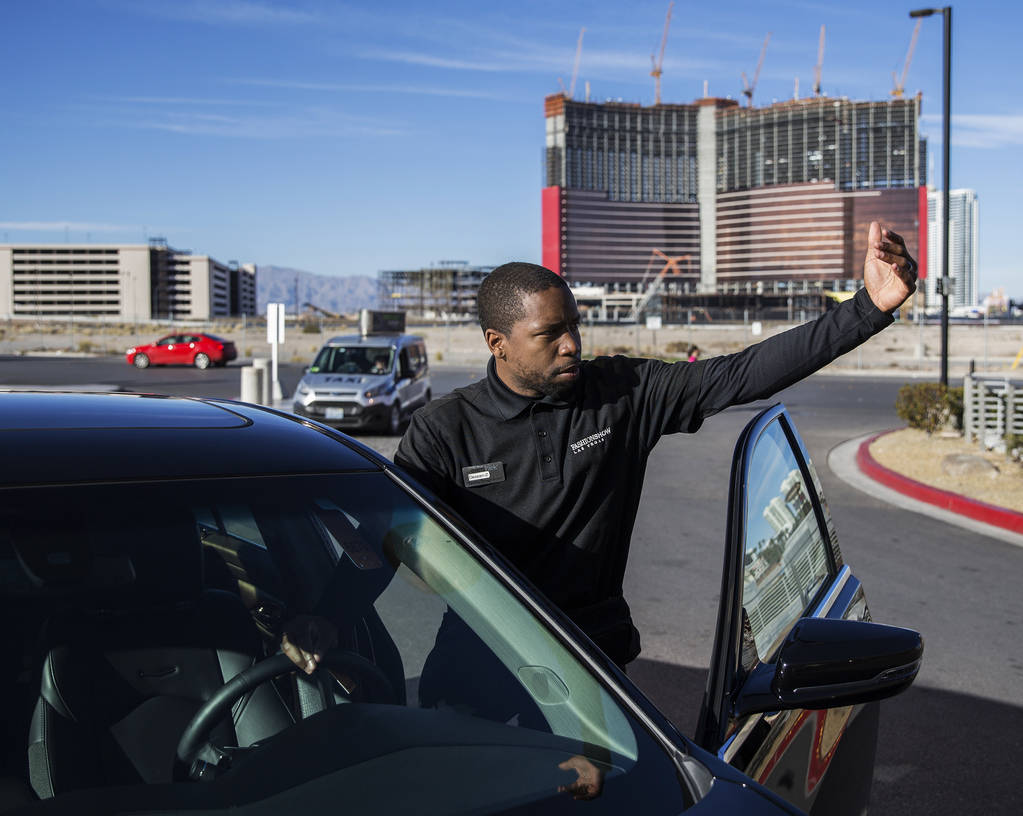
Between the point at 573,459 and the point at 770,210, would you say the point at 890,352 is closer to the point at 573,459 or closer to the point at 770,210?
the point at 573,459

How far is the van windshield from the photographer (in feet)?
56.5

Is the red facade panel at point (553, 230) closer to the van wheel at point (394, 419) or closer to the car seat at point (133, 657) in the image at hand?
the van wheel at point (394, 419)

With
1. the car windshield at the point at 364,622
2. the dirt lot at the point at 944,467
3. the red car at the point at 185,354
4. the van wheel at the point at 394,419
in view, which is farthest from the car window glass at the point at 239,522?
the red car at the point at 185,354

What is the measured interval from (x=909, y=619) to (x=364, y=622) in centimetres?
496

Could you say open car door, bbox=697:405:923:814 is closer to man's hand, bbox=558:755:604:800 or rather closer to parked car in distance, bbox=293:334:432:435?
Answer: man's hand, bbox=558:755:604:800

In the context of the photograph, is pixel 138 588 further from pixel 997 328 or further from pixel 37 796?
pixel 997 328

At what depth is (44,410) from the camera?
2002 mm

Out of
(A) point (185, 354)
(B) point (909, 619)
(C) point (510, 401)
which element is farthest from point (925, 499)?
(A) point (185, 354)

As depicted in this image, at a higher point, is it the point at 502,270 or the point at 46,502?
the point at 502,270

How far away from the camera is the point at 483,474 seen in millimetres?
2430

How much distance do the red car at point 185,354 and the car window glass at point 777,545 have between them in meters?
39.6

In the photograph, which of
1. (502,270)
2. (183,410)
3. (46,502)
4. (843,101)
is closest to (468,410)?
(502,270)

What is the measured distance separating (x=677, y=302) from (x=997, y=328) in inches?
4610

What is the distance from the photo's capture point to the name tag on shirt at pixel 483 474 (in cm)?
243
